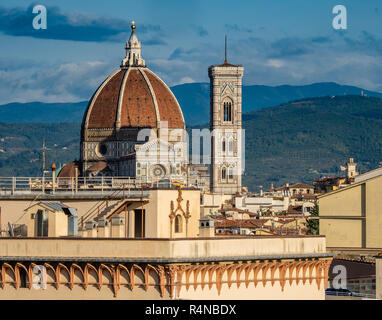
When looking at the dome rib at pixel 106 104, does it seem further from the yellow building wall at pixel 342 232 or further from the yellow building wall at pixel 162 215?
the yellow building wall at pixel 162 215

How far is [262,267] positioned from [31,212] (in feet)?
26.8

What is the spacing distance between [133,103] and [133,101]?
1.10 ft

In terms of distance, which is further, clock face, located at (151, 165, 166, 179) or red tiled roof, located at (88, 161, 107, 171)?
red tiled roof, located at (88, 161, 107, 171)

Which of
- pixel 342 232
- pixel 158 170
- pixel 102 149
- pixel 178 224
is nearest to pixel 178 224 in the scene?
pixel 178 224

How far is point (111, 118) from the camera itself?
169375mm

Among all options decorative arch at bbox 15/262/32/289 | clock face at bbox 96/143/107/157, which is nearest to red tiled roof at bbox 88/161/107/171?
clock face at bbox 96/143/107/157

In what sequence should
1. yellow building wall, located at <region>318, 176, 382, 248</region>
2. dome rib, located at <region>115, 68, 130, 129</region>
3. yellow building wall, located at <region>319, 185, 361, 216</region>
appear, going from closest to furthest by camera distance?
yellow building wall, located at <region>318, 176, 382, 248</region> → yellow building wall, located at <region>319, 185, 361, 216</region> → dome rib, located at <region>115, 68, 130, 129</region>

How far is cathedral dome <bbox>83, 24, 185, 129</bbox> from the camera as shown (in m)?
165

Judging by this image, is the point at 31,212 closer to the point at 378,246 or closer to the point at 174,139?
the point at 378,246

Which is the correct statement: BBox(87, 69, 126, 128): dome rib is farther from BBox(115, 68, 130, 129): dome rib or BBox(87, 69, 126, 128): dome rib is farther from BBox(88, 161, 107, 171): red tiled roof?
BBox(88, 161, 107, 171): red tiled roof

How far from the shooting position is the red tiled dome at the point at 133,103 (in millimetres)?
165125
